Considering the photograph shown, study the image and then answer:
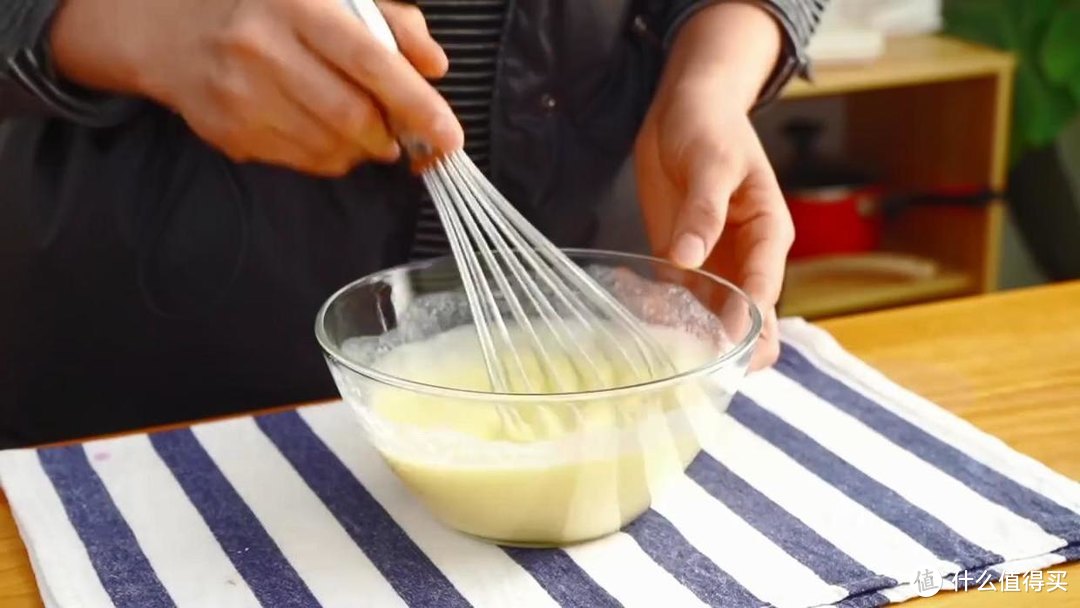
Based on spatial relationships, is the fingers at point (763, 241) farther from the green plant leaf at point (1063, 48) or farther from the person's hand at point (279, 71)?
the green plant leaf at point (1063, 48)

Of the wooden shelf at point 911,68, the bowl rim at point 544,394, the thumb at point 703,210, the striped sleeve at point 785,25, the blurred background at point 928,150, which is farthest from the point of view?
the blurred background at point 928,150

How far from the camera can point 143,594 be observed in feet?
1.79

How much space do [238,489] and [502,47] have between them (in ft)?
1.11

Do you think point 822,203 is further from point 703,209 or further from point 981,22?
point 703,209

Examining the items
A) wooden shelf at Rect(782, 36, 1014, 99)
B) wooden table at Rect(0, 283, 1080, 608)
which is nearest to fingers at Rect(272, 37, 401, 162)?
wooden table at Rect(0, 283, 1080, 608)

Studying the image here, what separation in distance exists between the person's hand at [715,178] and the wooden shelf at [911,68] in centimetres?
84

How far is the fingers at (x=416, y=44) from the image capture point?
583 millimetres

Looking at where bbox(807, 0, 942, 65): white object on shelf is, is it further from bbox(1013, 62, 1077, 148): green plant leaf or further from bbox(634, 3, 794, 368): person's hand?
bbox(634, 3, 794, 368): person's hand

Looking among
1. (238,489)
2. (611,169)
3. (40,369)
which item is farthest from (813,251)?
(238,489)

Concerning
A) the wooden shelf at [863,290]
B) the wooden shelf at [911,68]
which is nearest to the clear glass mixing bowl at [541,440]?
the wooden shelf at [911,68]

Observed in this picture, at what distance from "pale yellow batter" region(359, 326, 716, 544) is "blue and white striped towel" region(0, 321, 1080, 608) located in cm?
2

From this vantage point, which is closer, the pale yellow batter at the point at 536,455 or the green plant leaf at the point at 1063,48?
the pale yellow batter at the point at 536,455

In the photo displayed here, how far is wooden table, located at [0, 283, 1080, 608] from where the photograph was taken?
66 cm

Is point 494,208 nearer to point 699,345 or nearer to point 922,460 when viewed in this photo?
point 699,345
